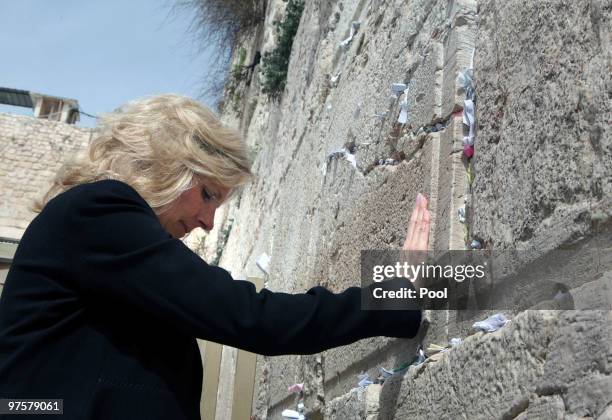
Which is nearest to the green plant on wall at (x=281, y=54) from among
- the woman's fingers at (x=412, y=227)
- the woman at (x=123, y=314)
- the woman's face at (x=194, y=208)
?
the woman's fingers at (x=412, y=227)

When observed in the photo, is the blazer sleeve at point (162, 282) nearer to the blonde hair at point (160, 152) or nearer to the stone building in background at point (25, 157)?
the blonde hair at point (160, 152)

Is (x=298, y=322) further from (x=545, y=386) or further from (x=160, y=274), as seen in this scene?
(x=545, y=386)

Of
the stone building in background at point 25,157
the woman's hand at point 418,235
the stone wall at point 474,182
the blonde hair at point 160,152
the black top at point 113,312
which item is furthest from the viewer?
the stone building in background at point 25,157

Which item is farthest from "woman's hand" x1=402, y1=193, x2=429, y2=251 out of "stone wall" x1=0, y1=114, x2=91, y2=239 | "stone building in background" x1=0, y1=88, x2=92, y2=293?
"stone wall" x1=0, y1=114, x2=91, y2=239

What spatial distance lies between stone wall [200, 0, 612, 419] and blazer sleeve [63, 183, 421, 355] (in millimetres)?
384

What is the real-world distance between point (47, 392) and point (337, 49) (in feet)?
8.74

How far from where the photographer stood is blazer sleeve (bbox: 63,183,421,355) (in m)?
1.35

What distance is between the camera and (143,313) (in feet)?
4.62

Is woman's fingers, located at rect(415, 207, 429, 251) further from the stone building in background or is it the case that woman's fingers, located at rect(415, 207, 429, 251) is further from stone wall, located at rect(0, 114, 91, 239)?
stone wall, located at rect(0, 114, 91, 239)

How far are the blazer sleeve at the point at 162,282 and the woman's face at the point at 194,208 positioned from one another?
21 centimetres

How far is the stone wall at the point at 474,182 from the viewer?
48.0 inches

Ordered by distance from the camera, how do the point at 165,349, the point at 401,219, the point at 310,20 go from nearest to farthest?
the point at 165,349 → the point at 401,219 → the point at 310,20

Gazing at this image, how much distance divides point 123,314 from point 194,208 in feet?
1.16

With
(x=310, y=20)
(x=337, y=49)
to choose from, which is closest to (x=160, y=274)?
(x=337, y=49)
